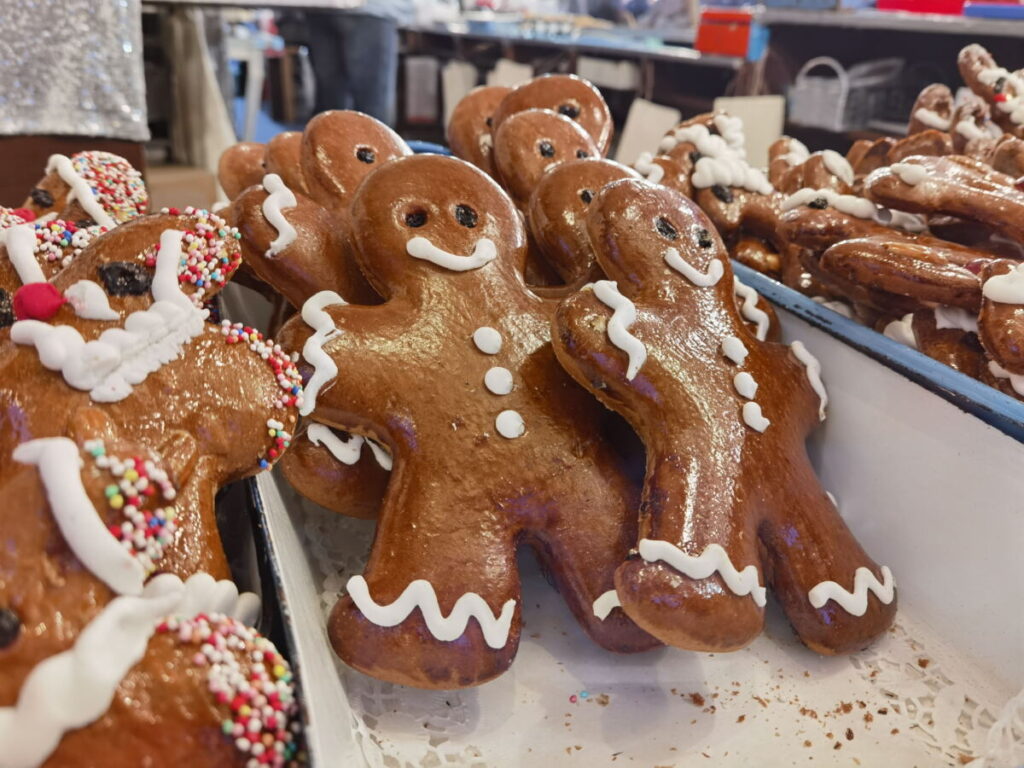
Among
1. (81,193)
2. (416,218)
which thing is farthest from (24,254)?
(416,218)

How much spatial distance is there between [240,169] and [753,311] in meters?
0.67

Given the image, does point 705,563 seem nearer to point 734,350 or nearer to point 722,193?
point 734,350

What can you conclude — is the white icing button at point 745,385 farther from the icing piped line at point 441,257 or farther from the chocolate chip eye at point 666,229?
the icing piped line at point 441,257

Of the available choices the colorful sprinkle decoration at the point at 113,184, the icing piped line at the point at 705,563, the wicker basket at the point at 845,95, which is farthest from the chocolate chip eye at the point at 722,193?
the wicker basket at the point at 845,95

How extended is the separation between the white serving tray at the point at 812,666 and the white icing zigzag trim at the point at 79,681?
0.10m

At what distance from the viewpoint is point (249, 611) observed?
0.54 metres

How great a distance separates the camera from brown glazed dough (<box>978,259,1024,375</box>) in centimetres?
68

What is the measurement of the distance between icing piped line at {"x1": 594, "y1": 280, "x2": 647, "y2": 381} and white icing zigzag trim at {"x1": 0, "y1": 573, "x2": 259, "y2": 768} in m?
0.38

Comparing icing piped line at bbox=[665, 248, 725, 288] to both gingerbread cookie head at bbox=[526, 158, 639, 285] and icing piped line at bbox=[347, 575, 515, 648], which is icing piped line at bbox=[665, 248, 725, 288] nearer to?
gingerbread cookie head at bbox=[526, 158, 639, 285]

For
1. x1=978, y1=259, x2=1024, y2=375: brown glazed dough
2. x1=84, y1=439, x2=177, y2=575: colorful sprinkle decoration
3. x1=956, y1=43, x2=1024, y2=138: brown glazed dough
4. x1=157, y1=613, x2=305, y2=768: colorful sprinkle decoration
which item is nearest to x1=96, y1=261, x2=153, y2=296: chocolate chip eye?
x1=84, y1=439, x2=177, y2=575: colorful sprinkle decoration

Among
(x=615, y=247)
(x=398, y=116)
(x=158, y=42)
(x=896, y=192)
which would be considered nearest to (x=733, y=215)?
(x=896, y=192)

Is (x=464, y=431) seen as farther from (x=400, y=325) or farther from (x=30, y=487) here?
(x=30, y=487)

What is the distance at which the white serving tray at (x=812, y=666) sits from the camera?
0.62m

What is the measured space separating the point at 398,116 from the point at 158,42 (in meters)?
2.94
